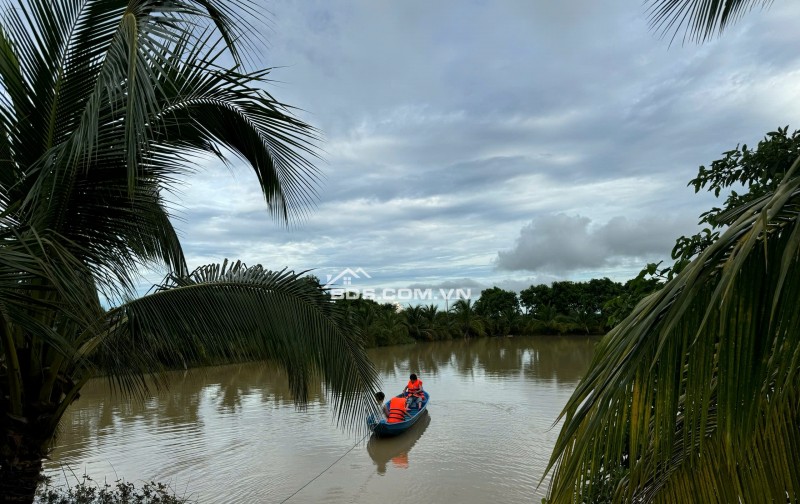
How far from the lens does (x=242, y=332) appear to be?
4000mm

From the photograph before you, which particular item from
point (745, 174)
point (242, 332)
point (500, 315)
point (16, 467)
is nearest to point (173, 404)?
point (16, 467)

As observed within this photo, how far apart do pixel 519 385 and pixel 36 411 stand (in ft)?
48.3

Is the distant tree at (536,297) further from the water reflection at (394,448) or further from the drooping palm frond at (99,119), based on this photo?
the drooping palm frond at (99,119)

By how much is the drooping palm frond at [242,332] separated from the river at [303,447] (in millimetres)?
1694

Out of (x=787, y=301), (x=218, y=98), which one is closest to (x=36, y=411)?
(x=218, y=98)

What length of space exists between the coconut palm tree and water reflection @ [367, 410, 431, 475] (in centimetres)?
540

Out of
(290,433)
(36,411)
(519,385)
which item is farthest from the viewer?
(519,385)

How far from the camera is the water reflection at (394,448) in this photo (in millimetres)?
9250

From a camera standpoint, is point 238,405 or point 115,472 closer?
point 115,472

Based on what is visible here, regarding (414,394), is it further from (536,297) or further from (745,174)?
(536,297)

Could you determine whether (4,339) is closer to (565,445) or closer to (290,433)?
(565,445)

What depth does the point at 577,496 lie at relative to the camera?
3.34 ft

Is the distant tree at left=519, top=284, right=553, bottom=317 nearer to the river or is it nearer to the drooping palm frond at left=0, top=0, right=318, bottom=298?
the river

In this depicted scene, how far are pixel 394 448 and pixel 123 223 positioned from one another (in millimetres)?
7443
